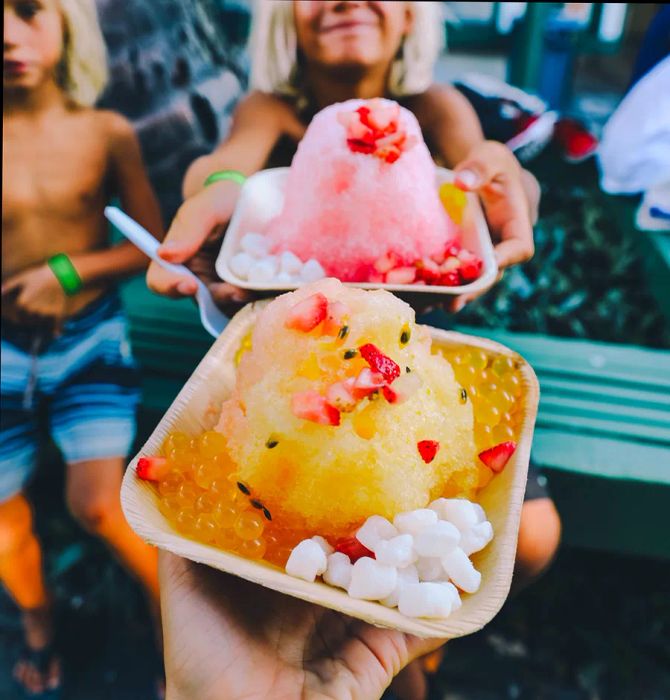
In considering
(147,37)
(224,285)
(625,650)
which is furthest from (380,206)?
(625,650)

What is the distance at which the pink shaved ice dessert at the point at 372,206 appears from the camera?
1026 mm

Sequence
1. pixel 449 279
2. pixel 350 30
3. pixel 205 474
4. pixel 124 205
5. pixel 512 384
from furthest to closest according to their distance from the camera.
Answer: pixel 124 205 → pixel 350 30 → pixel 449 279 → pixel 512 384 → pixel 205 474

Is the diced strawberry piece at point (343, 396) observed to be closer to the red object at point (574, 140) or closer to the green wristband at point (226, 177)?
the green wristband at point (226, 177)

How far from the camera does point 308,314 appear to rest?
723 millimetres

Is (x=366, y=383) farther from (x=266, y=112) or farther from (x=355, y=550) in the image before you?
(x=266, y=112)

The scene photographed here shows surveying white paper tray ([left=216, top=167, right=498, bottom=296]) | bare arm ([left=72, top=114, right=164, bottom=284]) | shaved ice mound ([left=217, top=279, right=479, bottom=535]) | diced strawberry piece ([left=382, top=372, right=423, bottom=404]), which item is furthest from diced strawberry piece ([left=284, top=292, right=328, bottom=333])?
bare arm ([left=72, top=114, right=164, bottom=284])

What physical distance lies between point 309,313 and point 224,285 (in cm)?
38

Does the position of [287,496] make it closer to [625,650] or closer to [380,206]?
[380,206]

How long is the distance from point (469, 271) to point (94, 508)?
85cm

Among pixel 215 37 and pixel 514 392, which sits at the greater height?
pixel 215 37

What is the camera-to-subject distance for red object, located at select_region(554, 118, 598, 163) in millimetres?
1279

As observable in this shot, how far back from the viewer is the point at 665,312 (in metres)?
1.22

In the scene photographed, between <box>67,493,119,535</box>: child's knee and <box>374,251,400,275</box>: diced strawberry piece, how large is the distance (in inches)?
27.2

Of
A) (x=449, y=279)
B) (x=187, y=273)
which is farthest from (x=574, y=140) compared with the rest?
(x=187, y=273)
